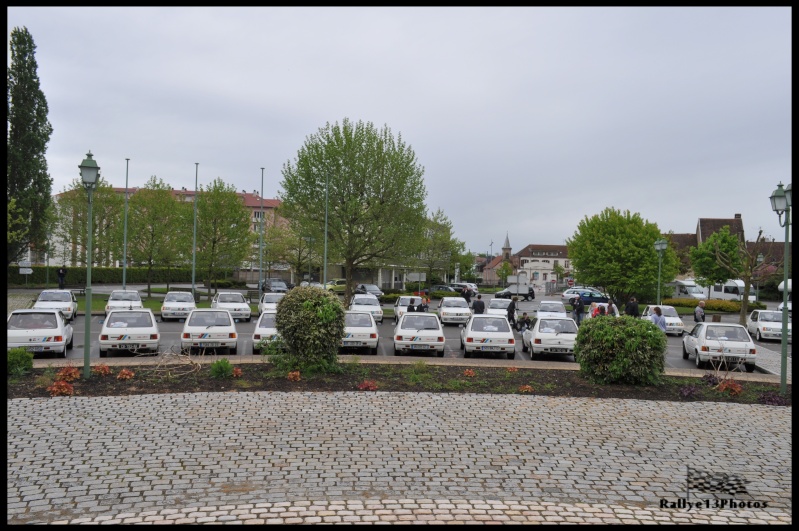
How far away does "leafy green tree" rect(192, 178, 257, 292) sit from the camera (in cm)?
4725

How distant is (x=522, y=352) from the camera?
21047 mm

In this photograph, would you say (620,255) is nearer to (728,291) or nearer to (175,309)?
(728,291)

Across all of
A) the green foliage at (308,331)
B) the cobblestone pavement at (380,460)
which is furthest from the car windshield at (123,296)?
the cobblestone pavement at (380,460)

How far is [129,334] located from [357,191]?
22.8 metres

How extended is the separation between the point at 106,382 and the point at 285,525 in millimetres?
8245

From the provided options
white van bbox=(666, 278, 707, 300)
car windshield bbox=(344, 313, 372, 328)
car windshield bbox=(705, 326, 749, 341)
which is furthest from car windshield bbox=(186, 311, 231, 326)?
white van bbox=(666, 278, 707, 300)

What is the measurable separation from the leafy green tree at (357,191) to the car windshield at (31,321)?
2160cm

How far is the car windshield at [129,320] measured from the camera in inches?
679

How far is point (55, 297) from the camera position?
30.6m

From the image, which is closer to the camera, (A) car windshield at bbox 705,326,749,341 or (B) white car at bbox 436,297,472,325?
(A) car windshield at bbox 705,326,749,341

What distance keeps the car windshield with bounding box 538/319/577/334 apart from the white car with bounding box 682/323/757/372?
3456 mm

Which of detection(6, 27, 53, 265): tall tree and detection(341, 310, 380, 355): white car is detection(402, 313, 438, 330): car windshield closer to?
detection(341, 310, 380, 355): white car

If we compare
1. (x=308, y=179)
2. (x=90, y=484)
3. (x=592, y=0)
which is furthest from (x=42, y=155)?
(x=592, y=0)

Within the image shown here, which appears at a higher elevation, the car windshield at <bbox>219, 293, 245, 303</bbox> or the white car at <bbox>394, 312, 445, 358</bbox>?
the car windshield at <bbox>219, 293, 245, 303</bbox>
